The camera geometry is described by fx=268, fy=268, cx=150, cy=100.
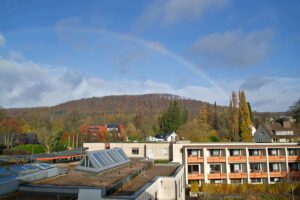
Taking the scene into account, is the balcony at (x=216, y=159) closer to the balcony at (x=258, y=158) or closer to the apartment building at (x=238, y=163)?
the apartment building at (x=238, y=163)

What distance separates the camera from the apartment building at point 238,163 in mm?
39406

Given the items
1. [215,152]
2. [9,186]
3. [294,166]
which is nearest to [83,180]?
[9,186]

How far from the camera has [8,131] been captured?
5041 centimetres

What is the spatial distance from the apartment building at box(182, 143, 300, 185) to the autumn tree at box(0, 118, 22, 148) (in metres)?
32.0

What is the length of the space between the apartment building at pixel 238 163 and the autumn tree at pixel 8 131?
3203cm

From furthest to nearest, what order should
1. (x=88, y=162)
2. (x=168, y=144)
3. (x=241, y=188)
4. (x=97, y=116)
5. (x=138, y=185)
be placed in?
(x=97, y=116), (x=168, y=144), (x=241, y=188), (x=88, y=162), (x=138, y=185)

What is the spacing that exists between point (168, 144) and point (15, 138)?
32.2m

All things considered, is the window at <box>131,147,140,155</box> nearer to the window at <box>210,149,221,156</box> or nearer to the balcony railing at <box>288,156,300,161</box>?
the window at <box>210,149,221,156</box>

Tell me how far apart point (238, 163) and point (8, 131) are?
4127cm

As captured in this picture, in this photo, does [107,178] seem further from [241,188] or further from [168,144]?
[168,144]

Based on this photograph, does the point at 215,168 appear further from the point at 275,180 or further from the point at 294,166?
the point at 294,166

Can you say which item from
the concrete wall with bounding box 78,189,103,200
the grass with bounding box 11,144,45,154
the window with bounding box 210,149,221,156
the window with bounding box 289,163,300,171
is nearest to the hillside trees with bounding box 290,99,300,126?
the window with bounding box 289,163,300,171

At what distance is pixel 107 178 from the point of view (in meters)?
17.0

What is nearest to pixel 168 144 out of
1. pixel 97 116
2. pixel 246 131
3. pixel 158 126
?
pixel 246 131
